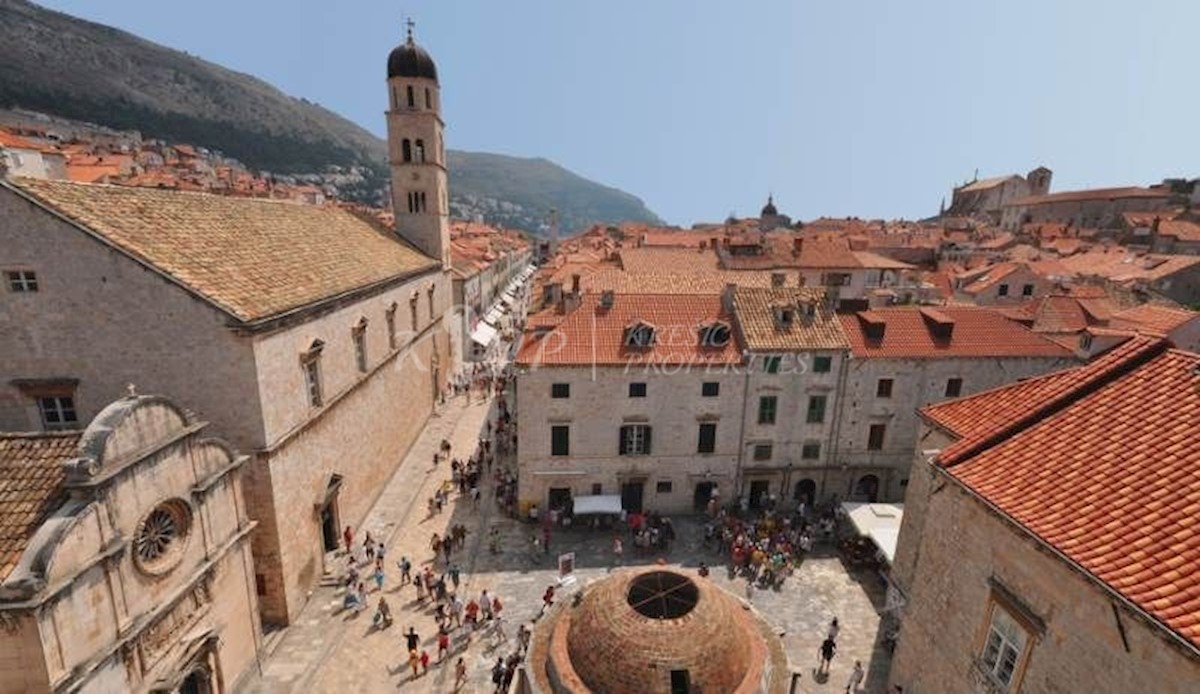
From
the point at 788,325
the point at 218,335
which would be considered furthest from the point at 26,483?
the point at 788,325

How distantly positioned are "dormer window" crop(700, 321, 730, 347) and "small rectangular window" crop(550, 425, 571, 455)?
24.0 feet

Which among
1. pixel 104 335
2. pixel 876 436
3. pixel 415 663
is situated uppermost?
pixel 104 335

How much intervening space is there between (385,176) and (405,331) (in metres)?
187

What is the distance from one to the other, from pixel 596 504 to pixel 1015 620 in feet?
54.5

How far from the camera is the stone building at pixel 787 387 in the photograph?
25.4 metres

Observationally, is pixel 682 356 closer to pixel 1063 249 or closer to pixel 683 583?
pixel 683 583

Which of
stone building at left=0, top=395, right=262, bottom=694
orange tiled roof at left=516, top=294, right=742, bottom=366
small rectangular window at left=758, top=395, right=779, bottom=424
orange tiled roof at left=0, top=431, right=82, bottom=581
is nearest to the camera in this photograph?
stone building at left=0, top=395, right=262, bottom=694

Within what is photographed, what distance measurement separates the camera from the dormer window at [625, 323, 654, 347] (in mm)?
25031

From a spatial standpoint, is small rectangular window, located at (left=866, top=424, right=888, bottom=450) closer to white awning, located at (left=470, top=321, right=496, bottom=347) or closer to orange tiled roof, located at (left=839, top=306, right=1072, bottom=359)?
orange tiled roof, located at (left=839, top=306, right=1072, bottom=359)

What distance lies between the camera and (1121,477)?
33.4ft

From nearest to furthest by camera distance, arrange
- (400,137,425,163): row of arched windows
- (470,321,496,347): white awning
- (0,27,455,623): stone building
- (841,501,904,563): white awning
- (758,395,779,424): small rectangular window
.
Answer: (0,27,455,623): stone building
(841,501,904,563): white awning
(758,395,779,424): small rectangular window
(400,137,425,163): row of arched windows
(470,321,496,347): white awning

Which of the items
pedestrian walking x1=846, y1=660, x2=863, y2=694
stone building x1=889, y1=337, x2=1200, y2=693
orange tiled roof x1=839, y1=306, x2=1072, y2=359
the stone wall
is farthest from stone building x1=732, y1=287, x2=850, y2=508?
the stone wall

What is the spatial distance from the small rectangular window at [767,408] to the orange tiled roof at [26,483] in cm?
2316

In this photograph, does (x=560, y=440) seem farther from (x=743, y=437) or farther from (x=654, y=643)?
(x=654, y=643)
